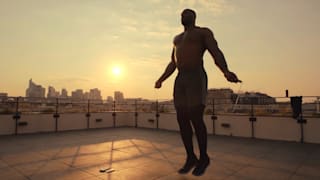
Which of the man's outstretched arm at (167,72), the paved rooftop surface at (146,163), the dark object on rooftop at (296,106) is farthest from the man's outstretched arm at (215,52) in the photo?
the dark object on rooftop at (296,106)

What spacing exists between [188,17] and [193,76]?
2.45 feet

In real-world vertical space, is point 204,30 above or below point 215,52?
above

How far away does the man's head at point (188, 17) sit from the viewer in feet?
9.83

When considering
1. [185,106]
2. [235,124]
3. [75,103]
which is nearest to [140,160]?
[185,106]

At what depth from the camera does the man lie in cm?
287

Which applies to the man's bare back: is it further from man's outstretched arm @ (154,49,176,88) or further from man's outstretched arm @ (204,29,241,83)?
man's outstretched arm @ (154,49,176,88)

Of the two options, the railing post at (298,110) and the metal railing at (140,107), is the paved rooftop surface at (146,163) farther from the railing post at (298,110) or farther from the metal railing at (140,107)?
the metal railing at (140,107)

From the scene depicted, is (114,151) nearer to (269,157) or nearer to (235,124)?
(269,157)

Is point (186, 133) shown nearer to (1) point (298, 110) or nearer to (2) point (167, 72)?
(2) point (167, 72)

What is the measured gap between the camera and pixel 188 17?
2.99m

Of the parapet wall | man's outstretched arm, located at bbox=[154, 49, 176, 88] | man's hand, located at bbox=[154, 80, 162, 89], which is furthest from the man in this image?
the parapet wall

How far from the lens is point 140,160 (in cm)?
450

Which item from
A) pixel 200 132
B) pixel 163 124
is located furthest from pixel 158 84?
pixel 163 124

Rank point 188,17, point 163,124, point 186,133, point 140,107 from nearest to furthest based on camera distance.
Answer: point 188,17 < point 186,133 < point 163,124 < point 140,107
